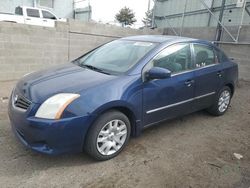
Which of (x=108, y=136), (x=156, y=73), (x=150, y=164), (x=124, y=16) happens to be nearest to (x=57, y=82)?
(x=108, y=136)

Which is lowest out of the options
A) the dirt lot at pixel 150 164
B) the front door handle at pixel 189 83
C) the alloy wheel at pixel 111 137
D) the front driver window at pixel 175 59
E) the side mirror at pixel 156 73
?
the dirt lot at pixel 150 164

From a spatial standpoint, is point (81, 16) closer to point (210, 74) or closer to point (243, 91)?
point (243, 91)

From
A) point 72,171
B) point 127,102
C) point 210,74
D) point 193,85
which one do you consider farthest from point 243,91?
point 72,171

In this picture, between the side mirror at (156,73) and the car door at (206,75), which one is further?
the car door at (206,75)

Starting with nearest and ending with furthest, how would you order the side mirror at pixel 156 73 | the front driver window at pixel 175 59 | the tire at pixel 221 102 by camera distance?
the side mirror at pixel 156 73 < the front driver window at pixel 175 59 < the tire at pixel 221 102

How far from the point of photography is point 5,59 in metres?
6.32

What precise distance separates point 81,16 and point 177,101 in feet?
61.7

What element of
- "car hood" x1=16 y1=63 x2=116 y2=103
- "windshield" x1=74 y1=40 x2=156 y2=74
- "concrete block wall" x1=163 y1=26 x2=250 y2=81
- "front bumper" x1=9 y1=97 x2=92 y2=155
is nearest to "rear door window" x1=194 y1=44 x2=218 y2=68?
"windshield" x1=74 y1=40 x2=156 y2=74

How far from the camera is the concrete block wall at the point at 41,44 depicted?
6.31 m

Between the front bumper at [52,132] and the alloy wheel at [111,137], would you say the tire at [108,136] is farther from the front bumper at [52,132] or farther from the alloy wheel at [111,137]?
the front bumper at [52,132]

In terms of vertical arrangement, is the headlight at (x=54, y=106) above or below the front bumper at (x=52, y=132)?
above

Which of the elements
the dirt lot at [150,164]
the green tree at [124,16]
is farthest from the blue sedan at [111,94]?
the green tree at [124,16]

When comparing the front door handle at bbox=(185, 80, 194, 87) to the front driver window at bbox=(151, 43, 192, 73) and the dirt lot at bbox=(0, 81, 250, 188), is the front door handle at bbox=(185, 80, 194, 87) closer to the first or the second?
the front driver window at bbox=(151, 43, 192, 73)

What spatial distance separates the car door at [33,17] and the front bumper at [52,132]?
10.5 metres
